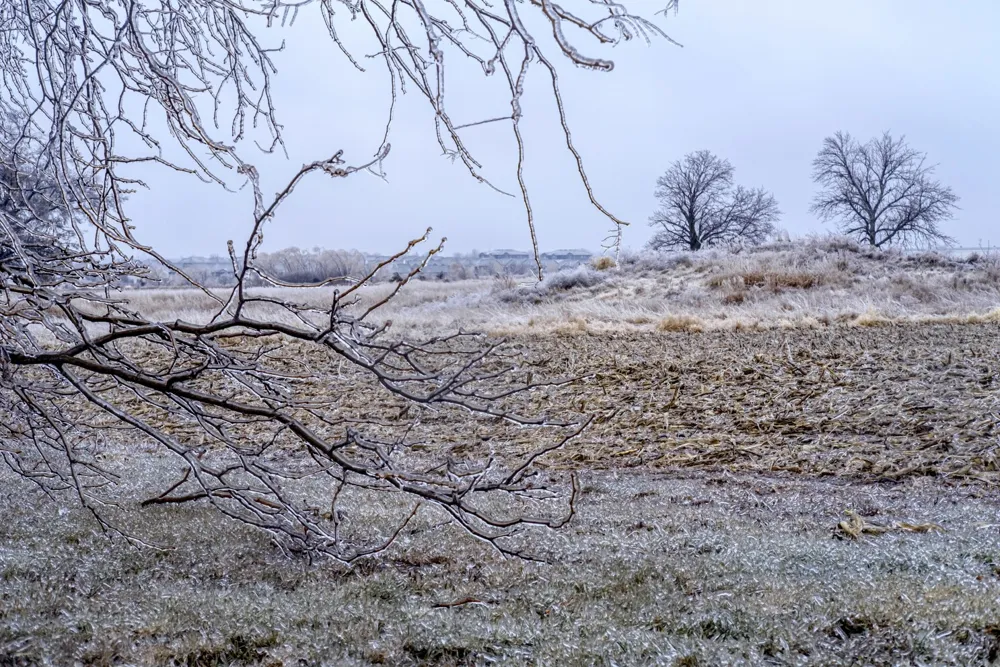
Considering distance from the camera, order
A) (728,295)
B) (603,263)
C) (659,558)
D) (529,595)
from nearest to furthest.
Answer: (529,595) → (659,558) → (728,295) → (603,263)

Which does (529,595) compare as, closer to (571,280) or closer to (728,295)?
(728,295)

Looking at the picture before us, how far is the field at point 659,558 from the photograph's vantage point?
11.8ft

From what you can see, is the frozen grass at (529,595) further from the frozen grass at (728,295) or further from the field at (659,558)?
the frozen grass at (728,295)

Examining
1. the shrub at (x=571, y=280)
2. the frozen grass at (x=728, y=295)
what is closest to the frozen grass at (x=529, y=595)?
the frozen grass at (x=728, y=295)

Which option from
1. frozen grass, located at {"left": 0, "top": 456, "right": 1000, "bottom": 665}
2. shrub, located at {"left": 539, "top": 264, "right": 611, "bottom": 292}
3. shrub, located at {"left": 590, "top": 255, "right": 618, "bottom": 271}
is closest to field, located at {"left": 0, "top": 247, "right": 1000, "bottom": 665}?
frozen grass, located at {"left": 0, "top": 456, "right": 1000, "bottom": 665}

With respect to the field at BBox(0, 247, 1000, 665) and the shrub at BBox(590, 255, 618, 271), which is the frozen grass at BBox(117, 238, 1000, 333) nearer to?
the shrub at BBox(590, 255, 618, 271)

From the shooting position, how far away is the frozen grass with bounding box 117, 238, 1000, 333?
1711 centimetres

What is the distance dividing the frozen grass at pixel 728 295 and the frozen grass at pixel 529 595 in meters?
10.8

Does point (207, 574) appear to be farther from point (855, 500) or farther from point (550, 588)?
point (855, 500)

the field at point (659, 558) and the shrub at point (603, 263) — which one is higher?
the shrub at point (603, 263)

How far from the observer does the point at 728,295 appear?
840 inches

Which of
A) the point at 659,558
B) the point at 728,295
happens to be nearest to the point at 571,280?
the point at 728,295

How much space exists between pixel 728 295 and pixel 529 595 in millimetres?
18256

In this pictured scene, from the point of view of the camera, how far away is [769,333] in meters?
14.7
